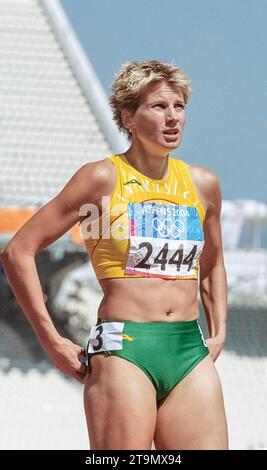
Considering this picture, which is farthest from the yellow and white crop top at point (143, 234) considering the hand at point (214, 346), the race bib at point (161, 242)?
the hand at point (214, 346)

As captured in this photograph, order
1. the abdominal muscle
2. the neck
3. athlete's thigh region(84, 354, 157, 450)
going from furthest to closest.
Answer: the neck, the abdominal muscle, athlete's thigh region(84, 354, 157, 450)

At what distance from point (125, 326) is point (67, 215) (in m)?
0.31

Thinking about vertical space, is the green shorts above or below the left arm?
below

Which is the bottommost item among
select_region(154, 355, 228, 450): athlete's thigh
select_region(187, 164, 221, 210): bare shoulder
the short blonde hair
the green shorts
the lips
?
select_region(154, 355, 228, 450): athlete's thigh

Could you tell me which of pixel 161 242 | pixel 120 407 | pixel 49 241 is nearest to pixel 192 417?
pixel 120 407

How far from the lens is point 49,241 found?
2.78m

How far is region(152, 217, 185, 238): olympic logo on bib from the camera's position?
9.05ft

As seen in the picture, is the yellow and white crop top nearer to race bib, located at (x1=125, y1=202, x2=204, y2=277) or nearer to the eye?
race bib, located at (x1=125, y1=202, x2=204, y2=277)

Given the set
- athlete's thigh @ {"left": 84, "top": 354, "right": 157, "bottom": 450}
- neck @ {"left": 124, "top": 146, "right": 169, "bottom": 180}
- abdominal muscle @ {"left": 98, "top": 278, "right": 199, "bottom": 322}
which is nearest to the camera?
athlete's thigh @ {"left": 84, "top": 354, "right": 157, "bottom": 450}

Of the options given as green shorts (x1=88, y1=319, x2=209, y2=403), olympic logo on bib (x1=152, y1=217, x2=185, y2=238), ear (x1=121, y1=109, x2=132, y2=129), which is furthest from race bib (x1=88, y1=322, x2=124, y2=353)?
ear (x1=121, y1=109, x2=132, y2=129)

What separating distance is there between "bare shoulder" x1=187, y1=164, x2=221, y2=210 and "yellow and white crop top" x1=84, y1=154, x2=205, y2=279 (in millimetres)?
94

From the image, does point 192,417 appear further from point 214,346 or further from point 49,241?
point 49,241
